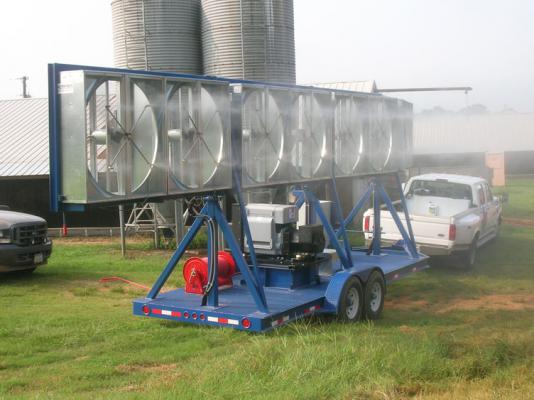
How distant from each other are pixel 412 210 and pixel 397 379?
10.4 m

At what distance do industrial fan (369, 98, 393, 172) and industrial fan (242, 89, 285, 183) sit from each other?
9.79ft

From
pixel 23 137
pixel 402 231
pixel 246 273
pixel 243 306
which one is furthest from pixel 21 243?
pixel 23 137

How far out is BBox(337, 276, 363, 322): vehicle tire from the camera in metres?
9.67

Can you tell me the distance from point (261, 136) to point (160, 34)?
7867 mm

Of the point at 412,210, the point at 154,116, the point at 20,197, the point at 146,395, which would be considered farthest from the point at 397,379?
the point at 20,197

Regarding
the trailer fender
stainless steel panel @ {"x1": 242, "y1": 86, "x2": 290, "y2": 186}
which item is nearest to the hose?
stainless steel panel @ {"x1": 242, "y1": 86, "x2": 290, "y2": 186}

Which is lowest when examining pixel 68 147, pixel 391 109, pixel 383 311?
pixel 383 311

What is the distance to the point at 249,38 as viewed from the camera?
53.0 ft

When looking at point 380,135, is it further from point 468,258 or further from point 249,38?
point 249,38

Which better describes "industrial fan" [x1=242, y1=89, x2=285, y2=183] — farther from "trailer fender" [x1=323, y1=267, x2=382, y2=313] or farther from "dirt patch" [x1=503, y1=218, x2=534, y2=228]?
"dirt patch" [x1=503, y1=218, x2=534, y2=228]

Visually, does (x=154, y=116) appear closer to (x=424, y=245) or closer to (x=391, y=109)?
(x=391, y=109)

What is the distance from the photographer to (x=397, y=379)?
6270mm

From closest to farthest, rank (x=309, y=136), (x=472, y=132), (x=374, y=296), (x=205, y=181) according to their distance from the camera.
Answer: (x=205, y=181), (x=309, y=136), (x=374, y=296), (x=472, y=132)

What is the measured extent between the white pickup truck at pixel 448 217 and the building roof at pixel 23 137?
31.5 feet
